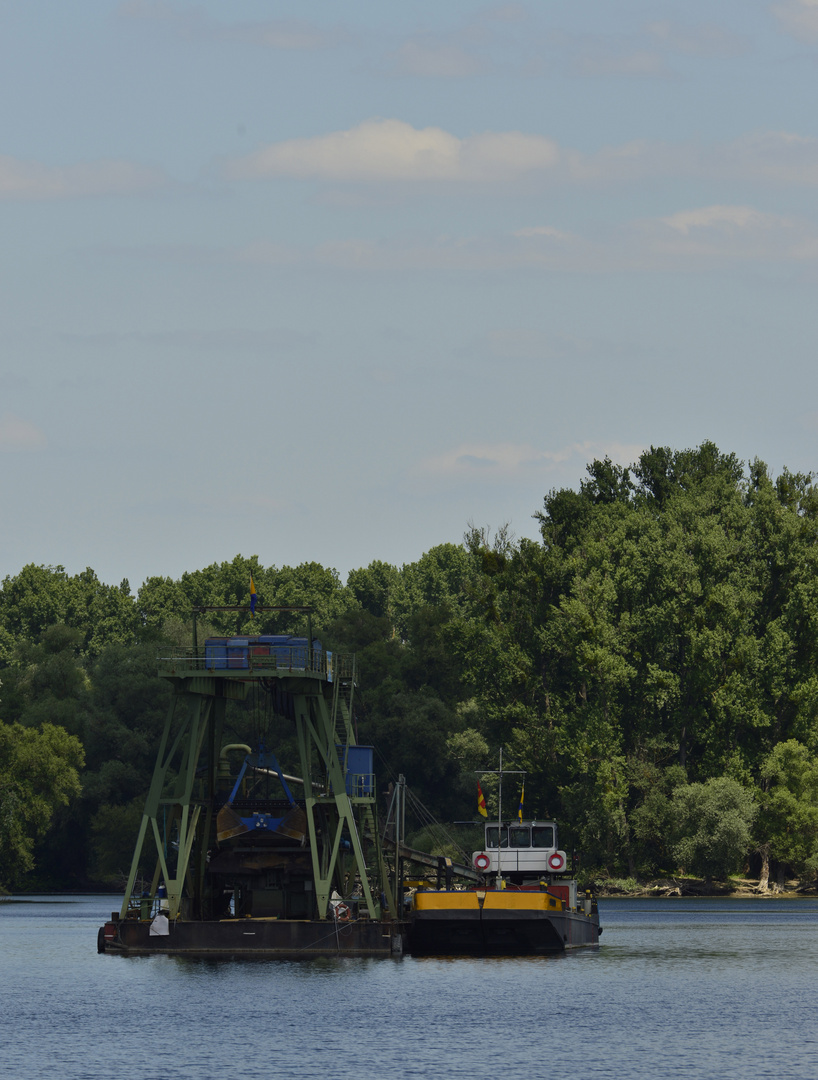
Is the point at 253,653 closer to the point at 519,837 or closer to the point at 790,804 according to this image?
the point at 519,837

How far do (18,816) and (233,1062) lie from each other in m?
95.0

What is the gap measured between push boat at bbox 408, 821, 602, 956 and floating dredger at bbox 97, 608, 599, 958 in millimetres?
78

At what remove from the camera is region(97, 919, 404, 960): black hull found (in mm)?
68562

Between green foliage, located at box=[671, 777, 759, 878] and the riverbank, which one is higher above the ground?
green foliage, located at box=[671, 777, 759, 878]

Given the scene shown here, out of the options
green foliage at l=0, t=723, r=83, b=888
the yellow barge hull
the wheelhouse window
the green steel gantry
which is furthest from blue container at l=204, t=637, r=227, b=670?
green foliage at l=0, t=723, r=83, b=888

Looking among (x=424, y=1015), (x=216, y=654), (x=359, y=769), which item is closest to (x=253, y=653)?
(x=216, y=654)

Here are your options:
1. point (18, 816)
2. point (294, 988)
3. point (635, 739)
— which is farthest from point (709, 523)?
point (294, 988)

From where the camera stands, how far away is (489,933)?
71125mm

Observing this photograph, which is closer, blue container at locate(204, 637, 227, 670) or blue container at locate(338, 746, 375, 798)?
blue container at locate(204, 637, 227, 670)

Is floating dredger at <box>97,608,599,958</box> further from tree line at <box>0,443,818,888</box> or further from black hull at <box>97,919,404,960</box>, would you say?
tree line at <box>0,443,818,888</box>

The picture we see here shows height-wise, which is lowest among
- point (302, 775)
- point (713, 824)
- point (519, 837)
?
point (519, 837)

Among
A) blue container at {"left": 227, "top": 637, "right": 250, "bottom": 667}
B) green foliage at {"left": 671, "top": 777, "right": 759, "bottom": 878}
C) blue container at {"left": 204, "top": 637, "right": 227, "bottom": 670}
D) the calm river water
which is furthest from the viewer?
green foliage at {"left": 671, "top": 777, "right": 759, "bottom": 878}

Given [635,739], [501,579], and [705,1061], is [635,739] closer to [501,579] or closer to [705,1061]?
[501,579]

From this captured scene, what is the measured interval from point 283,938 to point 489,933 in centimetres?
846
